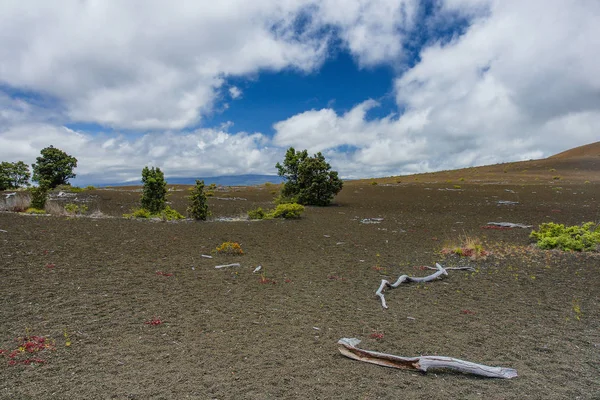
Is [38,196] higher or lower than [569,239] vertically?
higher

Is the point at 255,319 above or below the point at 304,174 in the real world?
below

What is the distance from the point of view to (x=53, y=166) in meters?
37.4

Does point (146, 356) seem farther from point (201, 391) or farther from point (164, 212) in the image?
point (164, 212)

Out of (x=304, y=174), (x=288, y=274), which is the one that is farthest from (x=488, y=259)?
(x=304, y=174)

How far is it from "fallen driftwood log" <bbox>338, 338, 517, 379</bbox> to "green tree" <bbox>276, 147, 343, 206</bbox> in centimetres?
2468

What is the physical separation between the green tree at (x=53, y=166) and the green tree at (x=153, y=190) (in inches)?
818

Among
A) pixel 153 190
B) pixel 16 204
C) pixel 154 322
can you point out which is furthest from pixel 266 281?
pixel 16 204

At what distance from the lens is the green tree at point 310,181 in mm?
30969

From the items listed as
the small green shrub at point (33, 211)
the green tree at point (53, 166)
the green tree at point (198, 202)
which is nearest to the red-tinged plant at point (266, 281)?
the green tree at point (198, 202)

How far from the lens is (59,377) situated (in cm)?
486

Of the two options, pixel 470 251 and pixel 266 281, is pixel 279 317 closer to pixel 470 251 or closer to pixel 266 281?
pixel 266 281

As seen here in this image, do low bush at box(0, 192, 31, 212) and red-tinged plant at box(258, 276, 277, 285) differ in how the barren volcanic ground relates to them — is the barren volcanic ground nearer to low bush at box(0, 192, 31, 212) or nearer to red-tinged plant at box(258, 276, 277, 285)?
red-tinged plant at box(258, 276, 277, 285)

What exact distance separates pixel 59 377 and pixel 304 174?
2708 centimetres

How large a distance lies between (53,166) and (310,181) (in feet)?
89.4
